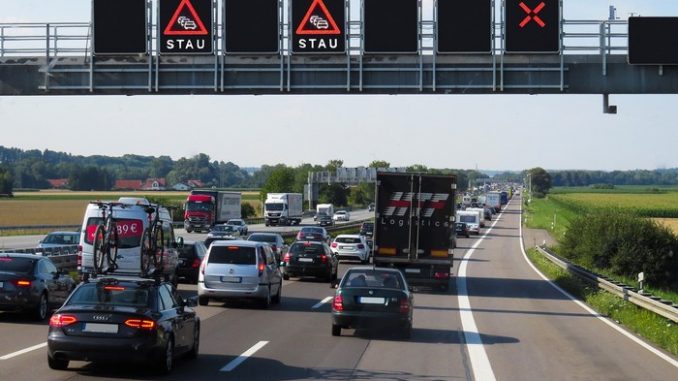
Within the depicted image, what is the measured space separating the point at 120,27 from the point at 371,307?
12.3 m

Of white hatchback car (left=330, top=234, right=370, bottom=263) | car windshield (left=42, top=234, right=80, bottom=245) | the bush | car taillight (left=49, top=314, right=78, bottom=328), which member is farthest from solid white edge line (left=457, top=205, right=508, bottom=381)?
car windshield (left=42, top=234, right=80, bottom=245)

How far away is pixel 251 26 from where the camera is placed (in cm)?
2708

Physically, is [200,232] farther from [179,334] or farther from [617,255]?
→ [179,334]

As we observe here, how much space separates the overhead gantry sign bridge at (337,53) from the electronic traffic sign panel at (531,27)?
3cm

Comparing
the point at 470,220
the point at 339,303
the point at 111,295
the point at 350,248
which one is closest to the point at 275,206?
the point at 470,220

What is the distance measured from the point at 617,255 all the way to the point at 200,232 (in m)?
36.2

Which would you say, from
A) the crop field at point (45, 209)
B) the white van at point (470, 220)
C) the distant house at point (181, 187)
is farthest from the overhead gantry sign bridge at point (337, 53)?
the distant house at point (181, 187)

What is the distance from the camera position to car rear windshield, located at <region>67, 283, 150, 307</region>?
45.2 ft

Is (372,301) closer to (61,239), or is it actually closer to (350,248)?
(61,239)

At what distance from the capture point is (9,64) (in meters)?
29.0

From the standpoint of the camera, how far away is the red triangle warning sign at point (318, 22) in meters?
26.3

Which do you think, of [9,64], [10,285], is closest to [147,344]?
[10,285]

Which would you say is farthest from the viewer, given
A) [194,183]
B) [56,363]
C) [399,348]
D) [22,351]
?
[194,183]

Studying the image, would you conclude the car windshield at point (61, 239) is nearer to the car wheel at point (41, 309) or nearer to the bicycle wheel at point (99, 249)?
the bicycle wheel at point (99, 249)
